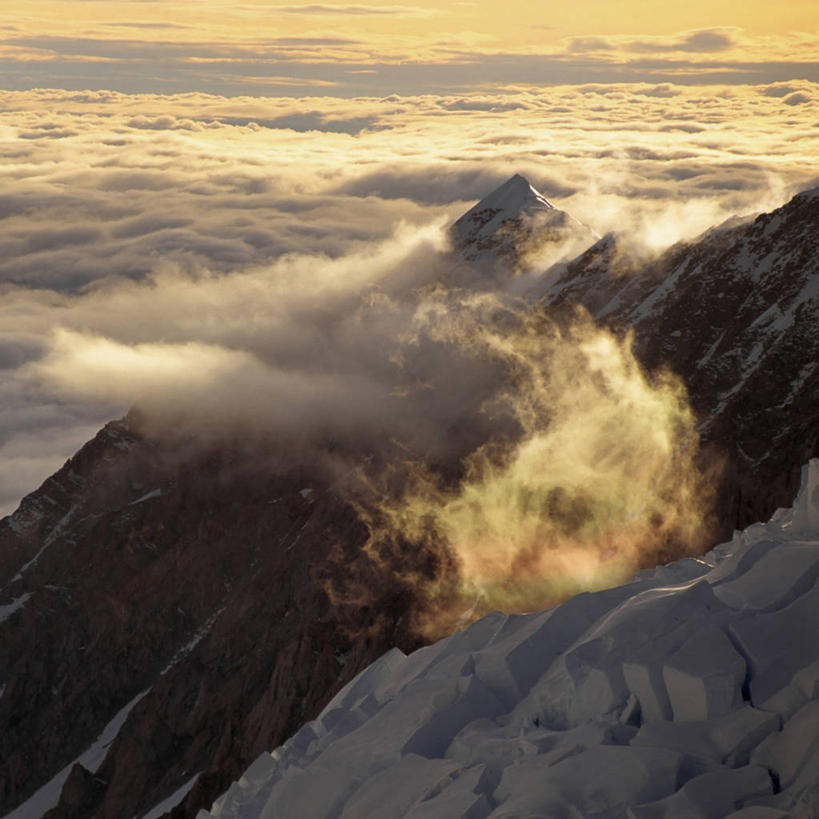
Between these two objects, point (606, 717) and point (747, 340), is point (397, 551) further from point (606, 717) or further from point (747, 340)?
point (606, 717)

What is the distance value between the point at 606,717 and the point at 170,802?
127 m

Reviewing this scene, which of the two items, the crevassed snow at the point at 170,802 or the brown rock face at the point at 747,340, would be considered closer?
the brown rock face at the point at 747,340

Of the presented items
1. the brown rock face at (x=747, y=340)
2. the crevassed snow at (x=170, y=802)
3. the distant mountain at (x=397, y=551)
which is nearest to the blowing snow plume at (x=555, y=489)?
the brown rock face at (x=747, y=340)

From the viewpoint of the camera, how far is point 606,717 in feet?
162

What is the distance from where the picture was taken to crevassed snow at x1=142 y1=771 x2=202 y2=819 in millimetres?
158375

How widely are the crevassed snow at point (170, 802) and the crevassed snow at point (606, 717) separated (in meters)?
105

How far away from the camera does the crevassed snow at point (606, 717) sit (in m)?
43.6

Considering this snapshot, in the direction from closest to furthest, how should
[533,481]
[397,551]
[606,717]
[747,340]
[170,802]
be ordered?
[606,717] < [747,340] < [533,481] < [170,802] < [397,551]


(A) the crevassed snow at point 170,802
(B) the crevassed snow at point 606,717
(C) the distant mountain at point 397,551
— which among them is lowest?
(A) the crevassed snow at point 170,802

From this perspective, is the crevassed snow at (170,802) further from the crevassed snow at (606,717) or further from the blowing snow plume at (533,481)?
the crevassed snow at (606,717)

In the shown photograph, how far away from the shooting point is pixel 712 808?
41719mm

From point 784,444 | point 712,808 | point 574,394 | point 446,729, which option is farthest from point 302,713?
point 712,808

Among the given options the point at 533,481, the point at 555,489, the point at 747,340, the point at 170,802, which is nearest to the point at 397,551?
the point at 533,481

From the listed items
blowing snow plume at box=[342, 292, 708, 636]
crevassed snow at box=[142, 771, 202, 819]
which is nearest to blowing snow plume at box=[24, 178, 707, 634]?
blowing snow plume at box=[342, 292, 708, 636]
